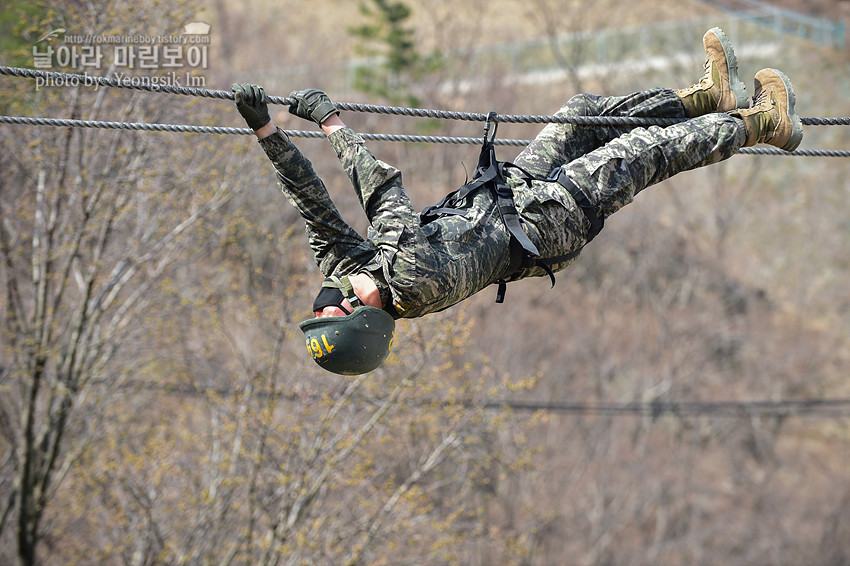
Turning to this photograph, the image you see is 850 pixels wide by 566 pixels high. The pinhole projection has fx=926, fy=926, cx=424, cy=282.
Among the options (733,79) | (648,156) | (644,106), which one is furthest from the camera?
(733,79)

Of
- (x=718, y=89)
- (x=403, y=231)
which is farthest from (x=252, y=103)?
(x=718, y=89)

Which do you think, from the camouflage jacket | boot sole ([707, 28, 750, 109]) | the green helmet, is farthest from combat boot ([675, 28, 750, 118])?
the green helmet

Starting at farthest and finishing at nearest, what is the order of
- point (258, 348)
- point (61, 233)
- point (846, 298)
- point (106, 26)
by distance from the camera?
point (846, 298)
point (258, 348)
point (61, 233)
point (106, 26)

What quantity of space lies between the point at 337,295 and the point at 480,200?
800 millimetres

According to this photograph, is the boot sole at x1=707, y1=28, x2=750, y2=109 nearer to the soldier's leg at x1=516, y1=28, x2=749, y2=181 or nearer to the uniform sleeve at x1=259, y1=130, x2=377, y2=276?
the soldier's leg at x1=516, y1=28, x2=749, y2=181

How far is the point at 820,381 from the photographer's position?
24.4 meters

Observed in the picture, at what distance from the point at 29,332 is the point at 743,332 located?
19.7 metres

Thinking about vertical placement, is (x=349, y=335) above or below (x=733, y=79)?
below

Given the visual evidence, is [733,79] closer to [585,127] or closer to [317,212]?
[585,127]

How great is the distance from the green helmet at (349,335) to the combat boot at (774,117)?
2.12 metres

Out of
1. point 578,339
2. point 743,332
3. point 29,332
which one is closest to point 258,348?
point 29,332

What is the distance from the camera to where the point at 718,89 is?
4.80 metres

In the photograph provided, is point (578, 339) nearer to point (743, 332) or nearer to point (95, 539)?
point (743, 332)

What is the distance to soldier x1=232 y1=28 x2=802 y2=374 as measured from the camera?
155 inches
